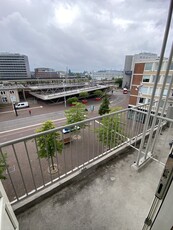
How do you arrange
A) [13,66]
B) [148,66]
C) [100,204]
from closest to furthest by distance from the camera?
[100,204], [148,66], [13,66]

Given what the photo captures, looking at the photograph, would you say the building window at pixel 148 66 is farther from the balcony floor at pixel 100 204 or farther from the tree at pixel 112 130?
the balcony floor at pixel 100 204

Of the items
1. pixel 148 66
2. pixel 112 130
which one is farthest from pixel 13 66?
pixel 112 130

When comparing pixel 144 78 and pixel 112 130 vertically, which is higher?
pixel 144 78

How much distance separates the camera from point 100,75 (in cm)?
7100

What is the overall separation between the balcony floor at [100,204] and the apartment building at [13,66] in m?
52.2

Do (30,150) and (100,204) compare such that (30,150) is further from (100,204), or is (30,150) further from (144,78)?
(144,78)

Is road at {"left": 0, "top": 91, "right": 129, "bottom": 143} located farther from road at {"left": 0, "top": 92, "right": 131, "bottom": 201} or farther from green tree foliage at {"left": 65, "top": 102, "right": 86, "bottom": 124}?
green tree foliage at {"left": 65, "top": 102, "right": 86, "bottom": 124}

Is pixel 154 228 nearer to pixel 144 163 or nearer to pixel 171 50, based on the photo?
pixel 144 163

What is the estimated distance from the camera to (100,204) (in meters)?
1.48

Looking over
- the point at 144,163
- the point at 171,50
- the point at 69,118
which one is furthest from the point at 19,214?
the point at 69,118

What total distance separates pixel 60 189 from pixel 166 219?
1370 millimetres

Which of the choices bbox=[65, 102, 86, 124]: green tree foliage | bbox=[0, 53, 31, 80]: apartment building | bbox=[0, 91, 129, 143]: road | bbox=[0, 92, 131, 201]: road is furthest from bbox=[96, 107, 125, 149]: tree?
bbox=[0, 53, 31, 80]: apartment building

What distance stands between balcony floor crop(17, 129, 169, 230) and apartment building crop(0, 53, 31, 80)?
52.2 meters

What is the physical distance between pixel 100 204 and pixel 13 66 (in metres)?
56.8
